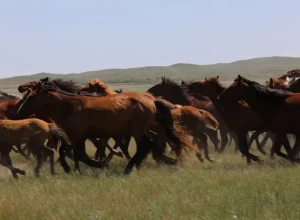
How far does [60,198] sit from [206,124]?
7712mm

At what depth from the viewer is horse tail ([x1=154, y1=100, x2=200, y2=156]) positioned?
12.0 m

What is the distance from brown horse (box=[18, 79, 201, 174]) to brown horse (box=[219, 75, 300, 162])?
2015mm

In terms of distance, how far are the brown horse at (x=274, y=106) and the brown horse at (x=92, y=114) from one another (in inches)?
79.3

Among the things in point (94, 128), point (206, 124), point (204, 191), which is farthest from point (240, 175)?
point (206, 124)

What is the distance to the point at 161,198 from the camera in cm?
714

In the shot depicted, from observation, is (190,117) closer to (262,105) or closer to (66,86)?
(262,105)

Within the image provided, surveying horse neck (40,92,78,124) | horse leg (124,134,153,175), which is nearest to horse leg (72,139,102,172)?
horse neck (40,92,78,124)

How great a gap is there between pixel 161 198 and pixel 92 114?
409 centimetres

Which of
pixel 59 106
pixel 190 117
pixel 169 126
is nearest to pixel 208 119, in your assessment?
pixel 190 117

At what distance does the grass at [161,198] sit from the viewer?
632 cm

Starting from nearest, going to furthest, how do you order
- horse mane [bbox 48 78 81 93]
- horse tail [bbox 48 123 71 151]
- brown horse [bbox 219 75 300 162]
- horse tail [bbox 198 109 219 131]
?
horse tail [bbox 48 123 71 151] < brown horse [bbox 219 75 300 162] < horse mane [bbox 48 78 81 93] < horse tail [bbox 198 109 219 131]

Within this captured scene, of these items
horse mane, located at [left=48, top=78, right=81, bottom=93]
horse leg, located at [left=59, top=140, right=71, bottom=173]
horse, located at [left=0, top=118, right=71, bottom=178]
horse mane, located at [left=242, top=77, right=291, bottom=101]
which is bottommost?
horse leg, located at [left=59, top=140, right=71, bottom=173]

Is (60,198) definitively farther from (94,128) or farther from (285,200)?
(94,128)

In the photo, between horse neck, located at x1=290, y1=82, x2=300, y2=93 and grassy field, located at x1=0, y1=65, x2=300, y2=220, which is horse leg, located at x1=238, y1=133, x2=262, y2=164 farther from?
grassy field, located at x1=0, y1=65, x2=300, y2=220
